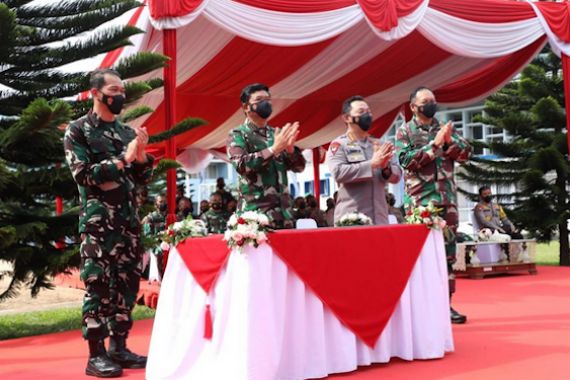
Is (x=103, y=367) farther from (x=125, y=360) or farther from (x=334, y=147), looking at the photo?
(x=334, y=147)

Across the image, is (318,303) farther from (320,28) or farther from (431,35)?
(431,35)

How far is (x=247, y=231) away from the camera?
2.86 metres

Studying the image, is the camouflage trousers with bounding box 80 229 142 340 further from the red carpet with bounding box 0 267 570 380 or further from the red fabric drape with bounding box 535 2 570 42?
the red fabric drape with bounding box 535 2 570 42

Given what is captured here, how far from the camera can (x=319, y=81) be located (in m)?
9.65

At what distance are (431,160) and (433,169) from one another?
15 centimetres

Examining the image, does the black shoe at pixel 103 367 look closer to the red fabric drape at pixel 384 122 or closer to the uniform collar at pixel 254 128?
the uniform collar at pixel 254 128

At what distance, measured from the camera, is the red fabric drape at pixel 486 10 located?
7.52 meters

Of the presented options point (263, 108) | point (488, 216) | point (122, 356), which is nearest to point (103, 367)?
point (122, 356)

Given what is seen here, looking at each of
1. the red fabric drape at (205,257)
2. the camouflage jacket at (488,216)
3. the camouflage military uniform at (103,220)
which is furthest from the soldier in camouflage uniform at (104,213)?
the camouflage jacket at (488,216)

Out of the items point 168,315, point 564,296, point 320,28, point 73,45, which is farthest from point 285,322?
point 320,28

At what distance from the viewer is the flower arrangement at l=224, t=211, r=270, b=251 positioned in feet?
9.37

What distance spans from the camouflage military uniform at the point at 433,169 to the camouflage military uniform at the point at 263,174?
1056mm

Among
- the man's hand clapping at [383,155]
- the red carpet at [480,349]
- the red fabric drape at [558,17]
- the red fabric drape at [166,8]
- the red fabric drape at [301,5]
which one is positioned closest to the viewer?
the red carpet at [480,349]

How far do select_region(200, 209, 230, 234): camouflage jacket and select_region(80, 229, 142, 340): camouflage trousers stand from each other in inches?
222
